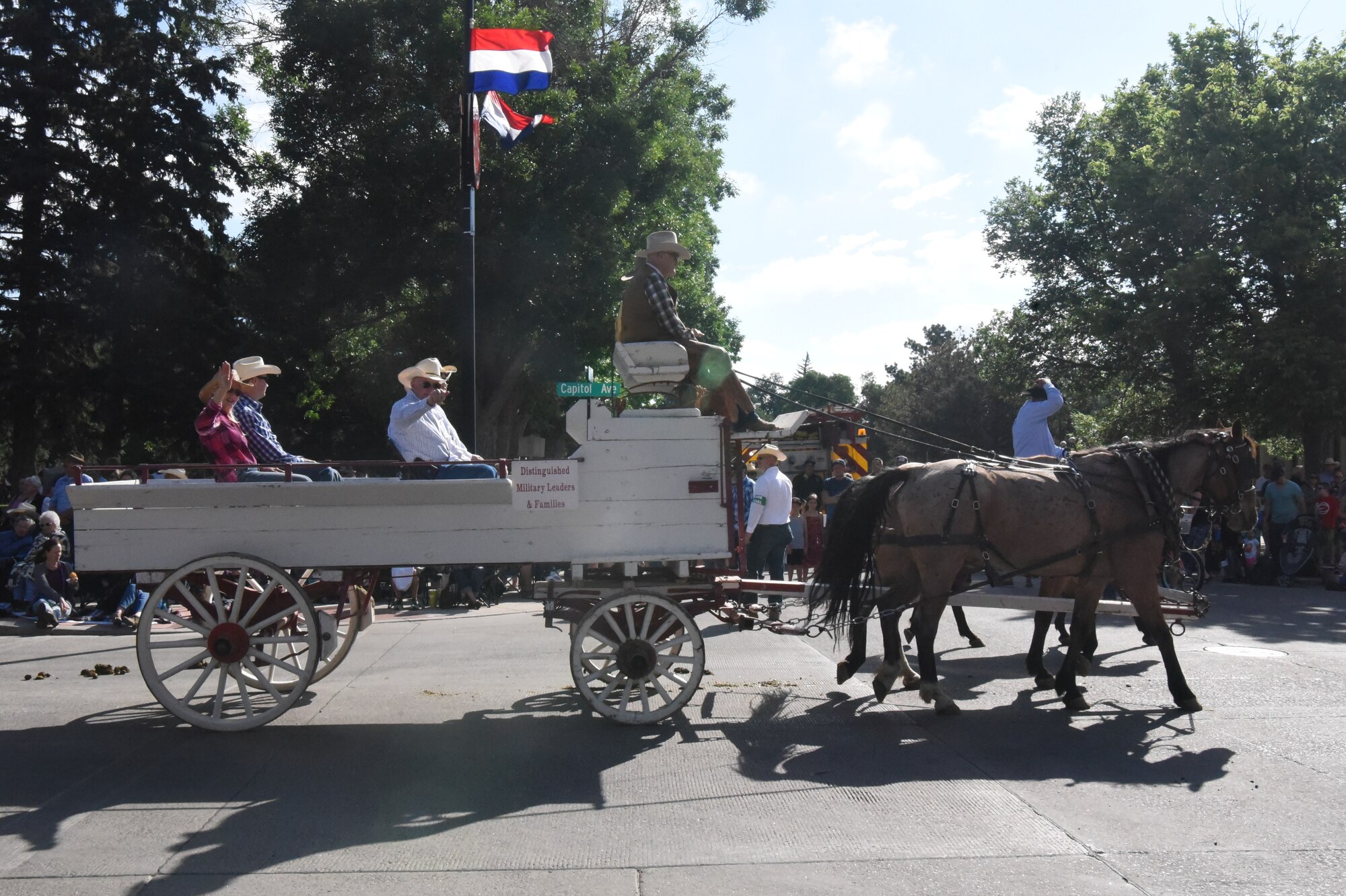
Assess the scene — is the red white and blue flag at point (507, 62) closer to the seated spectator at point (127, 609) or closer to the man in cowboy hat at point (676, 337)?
the man in cowboy hat at point (676, 337)

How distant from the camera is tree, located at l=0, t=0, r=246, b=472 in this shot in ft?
82.0

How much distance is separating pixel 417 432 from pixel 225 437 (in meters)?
1.26

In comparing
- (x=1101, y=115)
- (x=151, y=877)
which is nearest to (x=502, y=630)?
(x=151, y=877)

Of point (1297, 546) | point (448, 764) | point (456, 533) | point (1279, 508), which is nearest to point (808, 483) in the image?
point (1279, 508)

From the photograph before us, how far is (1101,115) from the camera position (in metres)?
33.6

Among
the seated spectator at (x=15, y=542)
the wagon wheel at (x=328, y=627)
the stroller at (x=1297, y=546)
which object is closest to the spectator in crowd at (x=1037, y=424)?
the wagon wheel at (x=328, y=627)

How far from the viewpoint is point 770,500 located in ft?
40.7

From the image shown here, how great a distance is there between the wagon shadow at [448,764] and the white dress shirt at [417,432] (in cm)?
188

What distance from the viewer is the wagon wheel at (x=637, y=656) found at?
22.5 ft

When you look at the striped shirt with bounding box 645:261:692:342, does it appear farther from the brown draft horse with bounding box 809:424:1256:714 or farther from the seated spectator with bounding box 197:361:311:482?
the seated spectator with bounding box 197:361:311:482

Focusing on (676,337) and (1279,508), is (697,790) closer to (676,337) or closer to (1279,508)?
(676,337)

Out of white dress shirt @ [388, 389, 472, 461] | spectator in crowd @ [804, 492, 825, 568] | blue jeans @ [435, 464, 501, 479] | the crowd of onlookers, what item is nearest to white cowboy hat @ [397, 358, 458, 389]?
white dress shirt @ [388, 389, 472, 461]

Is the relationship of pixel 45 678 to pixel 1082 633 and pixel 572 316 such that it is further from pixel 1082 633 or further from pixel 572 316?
pixel 572 316

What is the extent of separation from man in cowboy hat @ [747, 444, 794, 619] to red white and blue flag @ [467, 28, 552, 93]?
5.19 meters
